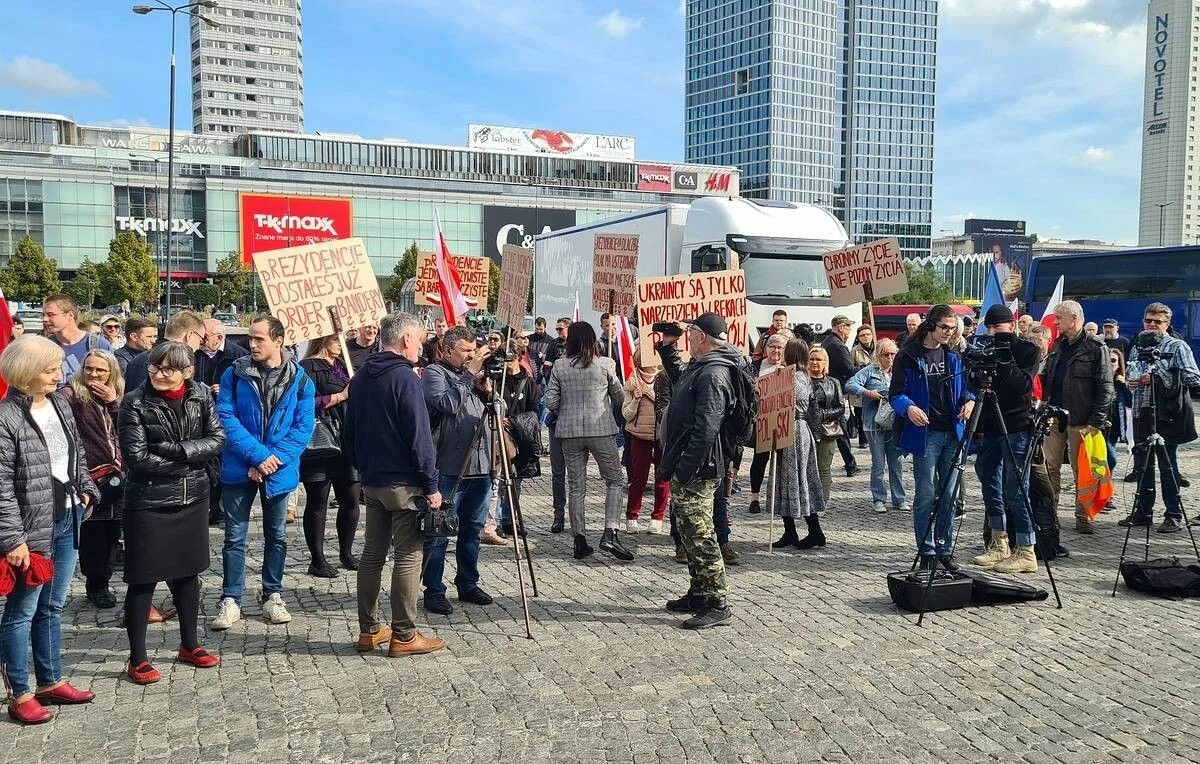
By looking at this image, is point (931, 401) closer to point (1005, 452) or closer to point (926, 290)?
point (1005, 452)

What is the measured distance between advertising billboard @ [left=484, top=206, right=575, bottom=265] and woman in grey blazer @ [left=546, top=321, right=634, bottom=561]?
92045 mm

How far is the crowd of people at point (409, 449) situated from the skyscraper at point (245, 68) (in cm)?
15304

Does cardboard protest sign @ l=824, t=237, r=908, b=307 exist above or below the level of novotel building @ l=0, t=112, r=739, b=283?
below

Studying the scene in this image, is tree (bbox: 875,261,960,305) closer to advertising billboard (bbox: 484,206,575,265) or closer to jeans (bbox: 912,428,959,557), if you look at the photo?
advertising billboard (bbox: 484,206,575,265)

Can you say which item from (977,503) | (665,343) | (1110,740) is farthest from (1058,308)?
(1110,740)

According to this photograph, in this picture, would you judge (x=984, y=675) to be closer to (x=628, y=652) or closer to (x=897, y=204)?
(x=628, y=652)

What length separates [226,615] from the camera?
6.20 metres

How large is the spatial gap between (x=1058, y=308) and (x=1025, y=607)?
3.19 meters

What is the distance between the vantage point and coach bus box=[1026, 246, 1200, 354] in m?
23.8

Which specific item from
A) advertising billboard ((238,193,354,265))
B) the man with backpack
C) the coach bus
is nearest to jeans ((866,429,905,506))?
the man with backpack

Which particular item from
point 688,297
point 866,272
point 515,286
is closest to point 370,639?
point 688,297

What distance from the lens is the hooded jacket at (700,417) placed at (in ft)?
20.4

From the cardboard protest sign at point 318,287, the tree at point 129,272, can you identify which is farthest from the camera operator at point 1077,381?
the tree at point 129,272

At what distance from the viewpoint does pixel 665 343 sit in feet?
27.3
